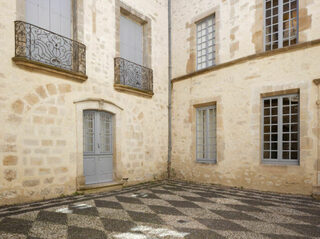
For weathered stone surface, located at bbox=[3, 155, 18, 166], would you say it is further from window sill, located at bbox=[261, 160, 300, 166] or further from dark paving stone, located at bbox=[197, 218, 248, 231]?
window sill, located at bbox=[261, 160, 300, 166]

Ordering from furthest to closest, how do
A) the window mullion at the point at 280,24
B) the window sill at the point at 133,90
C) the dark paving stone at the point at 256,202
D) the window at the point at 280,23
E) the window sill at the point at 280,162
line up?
the window sill at the point at 133,90 → the window mullion at the point at 280,24 → the window at the point at 280,23 → the window sill at the point at 280,162 → the dark paving stone at the point at 256,202

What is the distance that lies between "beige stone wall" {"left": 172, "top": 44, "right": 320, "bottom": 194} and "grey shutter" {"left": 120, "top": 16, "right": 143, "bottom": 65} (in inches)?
65.9

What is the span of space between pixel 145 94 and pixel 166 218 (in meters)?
3.85

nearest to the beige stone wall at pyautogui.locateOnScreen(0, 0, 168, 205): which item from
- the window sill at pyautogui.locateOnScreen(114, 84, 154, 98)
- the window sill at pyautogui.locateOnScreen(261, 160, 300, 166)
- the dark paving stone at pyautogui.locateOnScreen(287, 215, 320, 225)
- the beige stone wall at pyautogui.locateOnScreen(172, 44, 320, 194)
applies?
the window sill at pyautogui.locateOnScreen(114, 84, 154, 98)

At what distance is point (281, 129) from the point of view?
4941mm

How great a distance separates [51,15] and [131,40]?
7.55 ft

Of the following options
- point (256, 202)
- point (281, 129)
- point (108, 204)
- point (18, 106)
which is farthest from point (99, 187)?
point (281, 129)

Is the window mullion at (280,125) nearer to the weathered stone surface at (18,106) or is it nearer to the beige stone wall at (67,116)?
the beige stone wall at (67,116)

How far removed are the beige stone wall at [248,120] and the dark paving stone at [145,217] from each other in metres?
2.98

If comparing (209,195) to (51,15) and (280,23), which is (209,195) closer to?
(280,23)

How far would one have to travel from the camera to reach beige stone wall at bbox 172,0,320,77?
15.1 ft

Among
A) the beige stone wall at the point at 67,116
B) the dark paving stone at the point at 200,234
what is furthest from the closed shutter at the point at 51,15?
the dark paving stone at the point at 200,234

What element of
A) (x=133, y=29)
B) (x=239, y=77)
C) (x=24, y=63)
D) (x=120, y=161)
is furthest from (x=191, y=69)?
(x=24, y=63)

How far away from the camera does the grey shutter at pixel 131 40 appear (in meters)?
6.16
